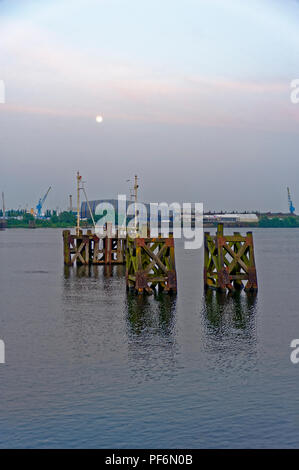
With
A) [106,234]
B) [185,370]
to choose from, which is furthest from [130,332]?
[106,234]

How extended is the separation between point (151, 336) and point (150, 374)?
6.29 meters

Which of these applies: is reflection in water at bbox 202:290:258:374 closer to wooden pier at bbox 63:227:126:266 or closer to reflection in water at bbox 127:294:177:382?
reflection in water at bbox 127:294:177:382

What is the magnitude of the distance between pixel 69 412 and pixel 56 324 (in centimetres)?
1394

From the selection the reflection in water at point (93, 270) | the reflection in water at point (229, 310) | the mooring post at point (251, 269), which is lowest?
the reflection in water at point (229, 310)

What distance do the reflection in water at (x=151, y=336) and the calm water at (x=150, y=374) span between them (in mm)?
46

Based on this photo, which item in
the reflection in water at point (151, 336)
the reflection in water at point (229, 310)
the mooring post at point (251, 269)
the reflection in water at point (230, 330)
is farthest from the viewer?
the mooring post at point (251, 269)

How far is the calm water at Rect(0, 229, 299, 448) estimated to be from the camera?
1559 cm

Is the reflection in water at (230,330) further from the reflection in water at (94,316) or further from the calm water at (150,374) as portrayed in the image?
the reflection in water at (94,316)

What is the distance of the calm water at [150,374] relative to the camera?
51.1ft

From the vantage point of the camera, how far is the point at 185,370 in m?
21.0

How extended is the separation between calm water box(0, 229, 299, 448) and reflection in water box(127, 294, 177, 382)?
5 centimetres
